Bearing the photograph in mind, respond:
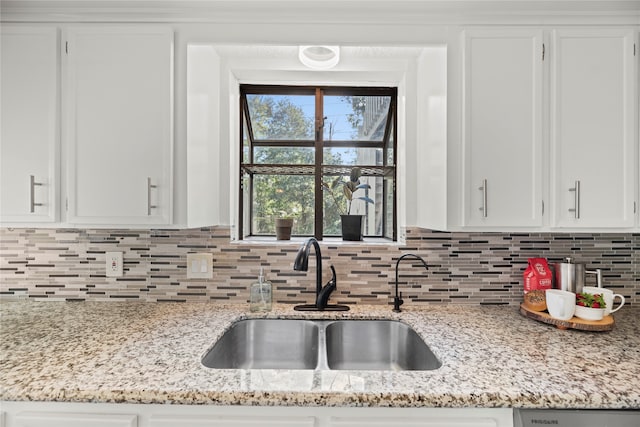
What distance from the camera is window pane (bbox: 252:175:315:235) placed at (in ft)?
6.53

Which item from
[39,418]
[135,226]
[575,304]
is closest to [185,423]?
[39,418]

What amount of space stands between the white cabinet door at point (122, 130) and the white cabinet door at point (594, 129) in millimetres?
1618

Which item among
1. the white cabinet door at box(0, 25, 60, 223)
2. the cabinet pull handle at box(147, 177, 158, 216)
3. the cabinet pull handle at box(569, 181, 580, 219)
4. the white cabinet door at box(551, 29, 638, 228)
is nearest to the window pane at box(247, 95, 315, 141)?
the cabinet pull handle at box(147, 177, 158, 216)

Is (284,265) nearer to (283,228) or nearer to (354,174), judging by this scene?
(283,228)

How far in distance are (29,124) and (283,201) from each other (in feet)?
3.95

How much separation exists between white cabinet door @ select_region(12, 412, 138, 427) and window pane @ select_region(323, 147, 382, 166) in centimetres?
149

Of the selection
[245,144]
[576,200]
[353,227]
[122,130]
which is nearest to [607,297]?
[576,200]

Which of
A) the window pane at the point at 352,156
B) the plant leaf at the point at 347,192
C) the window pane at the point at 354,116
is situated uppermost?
the window pane at the point at 354,116

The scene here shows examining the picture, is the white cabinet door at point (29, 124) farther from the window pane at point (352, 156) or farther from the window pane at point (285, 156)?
the window pane at point (352, 156)

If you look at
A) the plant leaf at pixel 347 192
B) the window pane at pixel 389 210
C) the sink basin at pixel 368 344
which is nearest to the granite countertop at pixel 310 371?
the sink basin at pixel 368 344

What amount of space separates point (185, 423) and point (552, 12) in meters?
2.02

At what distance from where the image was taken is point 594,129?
54.7 inches

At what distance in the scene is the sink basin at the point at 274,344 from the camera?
150cm

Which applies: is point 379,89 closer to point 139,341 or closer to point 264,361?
point 264,361
